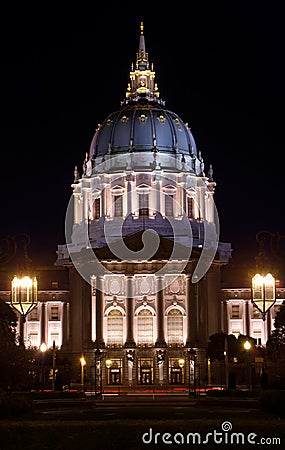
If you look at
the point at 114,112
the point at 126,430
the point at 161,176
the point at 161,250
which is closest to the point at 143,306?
the point at 161,250

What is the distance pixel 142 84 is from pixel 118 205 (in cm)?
2645

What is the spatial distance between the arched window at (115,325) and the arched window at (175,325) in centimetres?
636

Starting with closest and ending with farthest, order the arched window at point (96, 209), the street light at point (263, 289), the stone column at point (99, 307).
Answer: the street light at point (263, 289), the stone column at point (99, 307), the arched window at point (96, 209)

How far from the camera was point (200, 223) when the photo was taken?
14525 centimetres

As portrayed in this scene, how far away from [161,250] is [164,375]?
16.5 metres

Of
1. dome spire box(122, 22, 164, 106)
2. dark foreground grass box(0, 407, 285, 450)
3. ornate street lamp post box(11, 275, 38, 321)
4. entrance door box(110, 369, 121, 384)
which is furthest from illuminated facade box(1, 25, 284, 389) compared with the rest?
dark foreground grass box(0, 407, 285, 450)

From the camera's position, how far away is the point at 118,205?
5714 inches

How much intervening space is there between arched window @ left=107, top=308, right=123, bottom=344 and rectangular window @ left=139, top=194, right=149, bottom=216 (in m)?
20.6

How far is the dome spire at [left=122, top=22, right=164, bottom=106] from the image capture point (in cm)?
15962

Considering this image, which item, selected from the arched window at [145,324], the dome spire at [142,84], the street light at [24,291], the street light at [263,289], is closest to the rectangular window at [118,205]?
the dome spire at [142,84]

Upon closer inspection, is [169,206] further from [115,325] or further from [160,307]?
[115,325]

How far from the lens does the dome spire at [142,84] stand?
159625 millimetres

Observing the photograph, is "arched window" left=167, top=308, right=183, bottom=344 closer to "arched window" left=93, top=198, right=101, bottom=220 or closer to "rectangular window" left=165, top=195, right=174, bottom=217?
"rectangular window" left=165, top=195, right=174, bottom=217

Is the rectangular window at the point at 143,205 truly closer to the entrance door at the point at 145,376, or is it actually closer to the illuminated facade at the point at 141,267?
the illuminated facade at the point at 141,267
